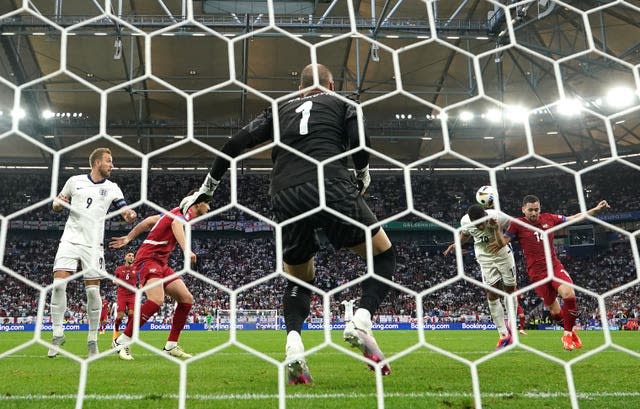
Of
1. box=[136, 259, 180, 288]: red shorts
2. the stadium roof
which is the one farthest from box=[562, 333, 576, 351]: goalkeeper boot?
the stadium roof

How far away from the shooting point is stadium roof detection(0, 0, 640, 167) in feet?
46.7

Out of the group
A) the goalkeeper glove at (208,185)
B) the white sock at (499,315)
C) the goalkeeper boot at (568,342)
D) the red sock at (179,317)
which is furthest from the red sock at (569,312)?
the goalkeeper glove at (208,185)

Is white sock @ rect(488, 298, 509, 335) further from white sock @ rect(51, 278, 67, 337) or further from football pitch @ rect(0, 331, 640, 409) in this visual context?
white sock @ rect(51, 278, 67, 337)

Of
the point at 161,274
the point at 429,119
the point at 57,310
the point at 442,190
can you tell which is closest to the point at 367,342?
the point at 161,274

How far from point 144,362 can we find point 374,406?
2.51m

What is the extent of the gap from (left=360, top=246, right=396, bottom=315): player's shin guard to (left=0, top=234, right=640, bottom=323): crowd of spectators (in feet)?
51.2

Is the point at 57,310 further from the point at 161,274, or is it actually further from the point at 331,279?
the point at 331,279

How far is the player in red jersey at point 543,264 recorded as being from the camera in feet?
16.3

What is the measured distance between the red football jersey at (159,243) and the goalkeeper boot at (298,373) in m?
2.33

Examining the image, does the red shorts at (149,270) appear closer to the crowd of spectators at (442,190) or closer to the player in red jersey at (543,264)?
the player in red jersey at (543,264)

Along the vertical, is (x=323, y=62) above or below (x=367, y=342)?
above

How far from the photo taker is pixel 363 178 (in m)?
2.67

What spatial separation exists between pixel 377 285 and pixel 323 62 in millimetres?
16226

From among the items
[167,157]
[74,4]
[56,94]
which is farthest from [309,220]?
[167,157]
